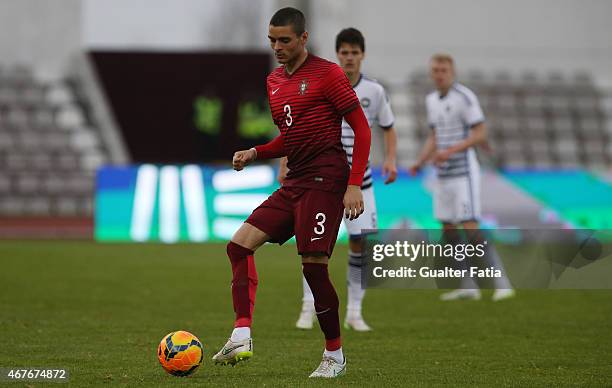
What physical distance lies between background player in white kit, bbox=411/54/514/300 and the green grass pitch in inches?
37.3

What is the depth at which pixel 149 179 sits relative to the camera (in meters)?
19.6

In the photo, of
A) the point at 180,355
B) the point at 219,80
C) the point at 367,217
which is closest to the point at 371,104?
the point at 367,217

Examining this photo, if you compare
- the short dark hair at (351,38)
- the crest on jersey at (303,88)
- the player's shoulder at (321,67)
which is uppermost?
the short dark hair at (351,38)

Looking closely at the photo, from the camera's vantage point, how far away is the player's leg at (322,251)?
634cm

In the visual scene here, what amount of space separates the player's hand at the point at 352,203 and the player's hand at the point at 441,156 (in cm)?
548

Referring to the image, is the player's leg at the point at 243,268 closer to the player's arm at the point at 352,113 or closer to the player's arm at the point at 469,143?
the player's arm at the point at 352,113

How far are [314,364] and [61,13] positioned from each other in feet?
80.7

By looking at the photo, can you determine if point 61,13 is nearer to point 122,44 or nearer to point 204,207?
point 122,44

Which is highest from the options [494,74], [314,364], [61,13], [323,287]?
[61,13]

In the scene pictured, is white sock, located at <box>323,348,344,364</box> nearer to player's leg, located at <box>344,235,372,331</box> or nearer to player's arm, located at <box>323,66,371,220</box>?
player's arm, located at <box>323,66,371,220</box>

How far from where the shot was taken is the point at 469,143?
11.6 meters

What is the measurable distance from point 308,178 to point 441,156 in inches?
214

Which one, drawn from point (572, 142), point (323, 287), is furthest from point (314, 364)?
point (572, 142)

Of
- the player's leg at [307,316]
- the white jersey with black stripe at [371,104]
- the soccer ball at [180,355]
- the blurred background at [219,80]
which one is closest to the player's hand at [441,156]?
the white jersey with black stripe at [371,104]
